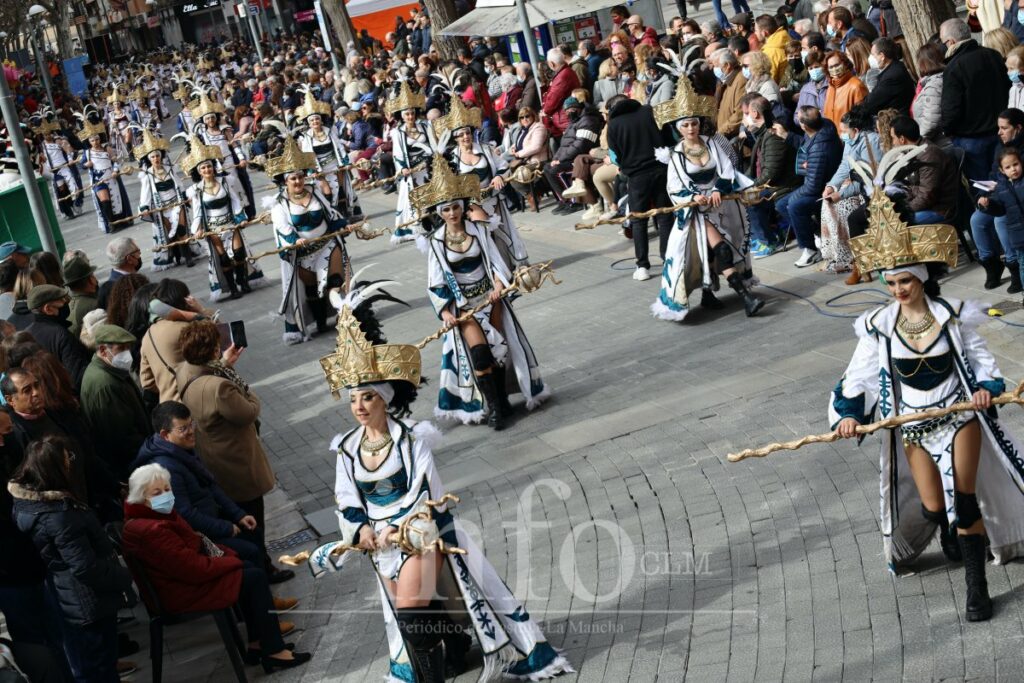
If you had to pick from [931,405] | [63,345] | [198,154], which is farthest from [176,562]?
[198,154]

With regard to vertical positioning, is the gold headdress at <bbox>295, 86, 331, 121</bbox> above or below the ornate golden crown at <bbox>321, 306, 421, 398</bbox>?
above

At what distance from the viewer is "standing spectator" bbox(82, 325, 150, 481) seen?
892 centimetres

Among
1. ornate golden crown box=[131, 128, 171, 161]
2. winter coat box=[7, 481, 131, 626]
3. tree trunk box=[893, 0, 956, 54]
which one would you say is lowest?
winter coat box=[7, 481, 131, 626]

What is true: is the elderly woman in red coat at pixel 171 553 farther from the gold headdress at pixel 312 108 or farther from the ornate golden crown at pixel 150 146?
the gold headdress at pixel 312 108

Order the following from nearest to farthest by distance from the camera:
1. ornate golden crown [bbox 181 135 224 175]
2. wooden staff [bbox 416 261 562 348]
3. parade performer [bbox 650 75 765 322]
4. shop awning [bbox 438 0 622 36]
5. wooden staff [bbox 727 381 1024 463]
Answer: wooden staff [bbox 727 381 1024 463]
wooden staff [bbox 416 261 562 348]
parade performer [bbox 650 75 765 322]
ornate golden crown [bbox 181 135 224 175]
shop awning [bbox 438 0 622 36]

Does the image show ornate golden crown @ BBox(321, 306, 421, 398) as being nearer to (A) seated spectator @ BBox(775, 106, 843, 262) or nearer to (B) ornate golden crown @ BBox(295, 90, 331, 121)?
(A) seated spectator @ BBox(775, 106, 843, 262)

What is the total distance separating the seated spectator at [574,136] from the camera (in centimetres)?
1797

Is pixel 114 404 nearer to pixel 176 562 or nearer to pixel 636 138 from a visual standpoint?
pixel 176 562

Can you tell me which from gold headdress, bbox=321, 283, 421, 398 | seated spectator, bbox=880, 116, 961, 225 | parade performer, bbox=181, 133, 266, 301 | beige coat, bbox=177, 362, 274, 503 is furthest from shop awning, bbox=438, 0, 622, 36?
gold headdress, bbox=321, 283, 421, 398

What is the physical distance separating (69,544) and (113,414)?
2196 mm

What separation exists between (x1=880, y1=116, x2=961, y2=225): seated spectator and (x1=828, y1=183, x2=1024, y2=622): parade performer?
4.91 m

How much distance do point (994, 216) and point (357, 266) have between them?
9740mm

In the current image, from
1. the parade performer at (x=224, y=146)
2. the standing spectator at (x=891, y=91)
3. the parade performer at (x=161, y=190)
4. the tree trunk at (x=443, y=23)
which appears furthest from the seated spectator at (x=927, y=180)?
the tree trunk at (x=443, y=23)

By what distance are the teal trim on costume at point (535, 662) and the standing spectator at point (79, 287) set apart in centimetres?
576
